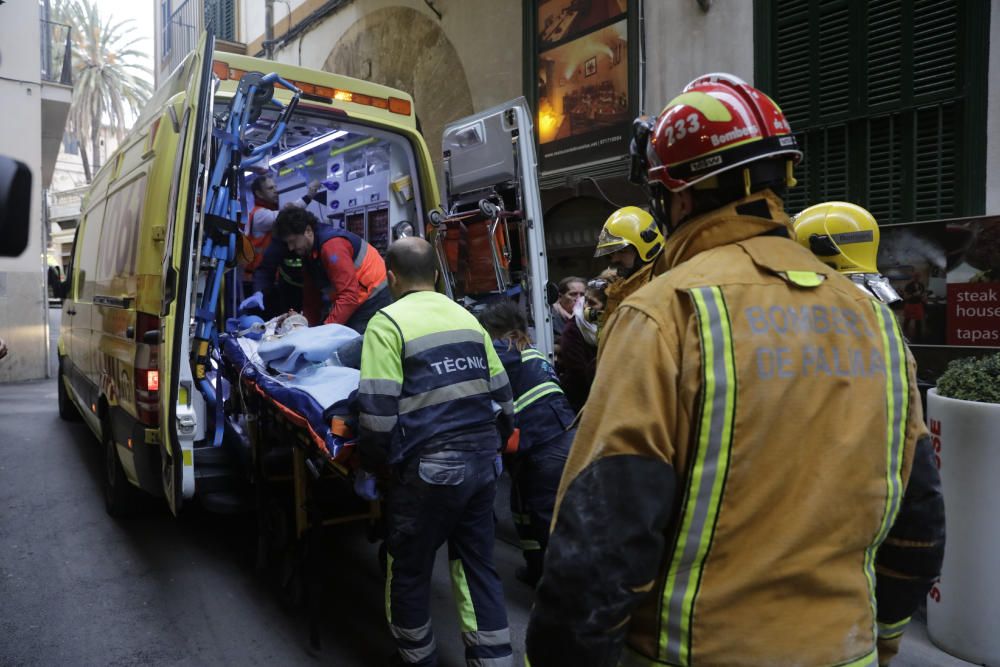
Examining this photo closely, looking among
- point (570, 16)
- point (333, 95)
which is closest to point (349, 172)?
point (333, 95)

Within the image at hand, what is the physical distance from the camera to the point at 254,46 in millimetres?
16000

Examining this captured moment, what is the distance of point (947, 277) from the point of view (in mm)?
4152

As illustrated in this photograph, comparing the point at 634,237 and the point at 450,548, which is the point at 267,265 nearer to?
the point at 634,237

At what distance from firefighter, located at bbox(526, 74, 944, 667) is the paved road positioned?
2.37 m

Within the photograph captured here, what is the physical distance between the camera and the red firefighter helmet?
1391mm

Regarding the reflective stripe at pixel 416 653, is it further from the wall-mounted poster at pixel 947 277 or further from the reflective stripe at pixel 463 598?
the wall-mounted poster at pixel 947 277

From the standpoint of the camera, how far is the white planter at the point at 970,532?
321cm

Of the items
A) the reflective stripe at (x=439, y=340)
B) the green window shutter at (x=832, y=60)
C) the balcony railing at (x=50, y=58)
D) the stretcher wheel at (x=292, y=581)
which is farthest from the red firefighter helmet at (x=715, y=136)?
the balcony railing at (x=50, y=58)

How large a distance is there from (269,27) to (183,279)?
43.3 ft

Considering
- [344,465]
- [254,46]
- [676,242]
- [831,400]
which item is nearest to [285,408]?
[344,465]

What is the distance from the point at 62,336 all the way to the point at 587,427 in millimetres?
7960

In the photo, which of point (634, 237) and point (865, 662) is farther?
point (634, 237)

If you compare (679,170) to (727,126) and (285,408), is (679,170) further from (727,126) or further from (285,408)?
(285,408)

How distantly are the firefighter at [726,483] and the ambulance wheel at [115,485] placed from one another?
14.7 feet
